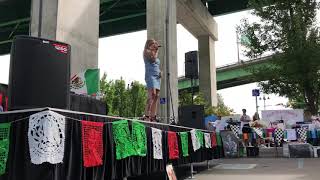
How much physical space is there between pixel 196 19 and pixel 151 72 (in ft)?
78.8

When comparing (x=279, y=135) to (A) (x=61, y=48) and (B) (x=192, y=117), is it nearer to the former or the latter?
(B) (x=192, y=117)

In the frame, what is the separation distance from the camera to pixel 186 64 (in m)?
14.4

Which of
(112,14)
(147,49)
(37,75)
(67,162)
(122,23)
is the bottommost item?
(67,162)

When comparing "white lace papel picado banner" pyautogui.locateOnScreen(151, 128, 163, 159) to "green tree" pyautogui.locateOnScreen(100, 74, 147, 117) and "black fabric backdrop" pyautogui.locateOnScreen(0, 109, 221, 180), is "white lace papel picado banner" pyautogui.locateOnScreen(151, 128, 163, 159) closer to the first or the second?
"black fabric backdrop" pyautogui.locateOnScreen(0, 109, 221, 180)

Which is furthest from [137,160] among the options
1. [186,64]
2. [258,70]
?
[258,70]

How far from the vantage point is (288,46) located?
20297 mm

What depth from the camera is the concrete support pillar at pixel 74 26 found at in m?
10.4

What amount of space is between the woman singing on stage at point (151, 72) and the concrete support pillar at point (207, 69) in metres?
29.8

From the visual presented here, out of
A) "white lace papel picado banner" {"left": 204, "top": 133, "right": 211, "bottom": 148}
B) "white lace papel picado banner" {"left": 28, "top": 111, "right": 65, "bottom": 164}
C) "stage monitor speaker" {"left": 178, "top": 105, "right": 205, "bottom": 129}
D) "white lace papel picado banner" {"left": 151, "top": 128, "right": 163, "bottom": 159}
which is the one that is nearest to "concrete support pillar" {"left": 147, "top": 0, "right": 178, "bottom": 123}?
"stage monitor speaker" {"left": 178, "top": 105, "right": 205, "bottom": 129}

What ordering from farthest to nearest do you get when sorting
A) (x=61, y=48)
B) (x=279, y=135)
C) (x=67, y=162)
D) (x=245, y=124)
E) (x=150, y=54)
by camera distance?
(x=279, y=135) → (x=245, y=124) → (x=150, y=54) → (x=61, y=48) → (x=67, y=162)

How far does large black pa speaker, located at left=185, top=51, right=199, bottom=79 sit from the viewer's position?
14234mm

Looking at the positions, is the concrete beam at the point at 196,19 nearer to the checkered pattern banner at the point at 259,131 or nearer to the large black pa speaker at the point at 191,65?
the large black pa speaker at the point at 191,65

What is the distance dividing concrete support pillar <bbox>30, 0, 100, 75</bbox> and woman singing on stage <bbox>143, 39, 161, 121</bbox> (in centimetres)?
296

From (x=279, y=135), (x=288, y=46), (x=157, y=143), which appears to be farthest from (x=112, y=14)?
(x=157, y=143)
